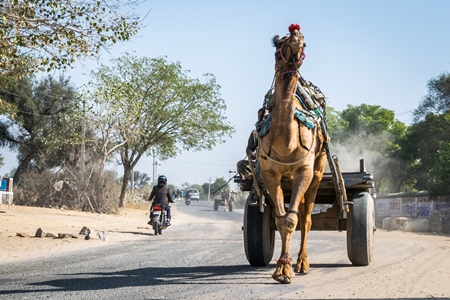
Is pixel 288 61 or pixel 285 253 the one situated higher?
pixel 288 61

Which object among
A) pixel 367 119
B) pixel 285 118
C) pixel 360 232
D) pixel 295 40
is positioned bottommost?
pixel 360 232

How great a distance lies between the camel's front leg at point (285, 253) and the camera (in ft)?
29.7

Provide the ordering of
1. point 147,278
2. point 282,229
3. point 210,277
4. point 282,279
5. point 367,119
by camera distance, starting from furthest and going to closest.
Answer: point 367,119 < point 210,277 < point 147,278 < point 282,229 < point 282,279

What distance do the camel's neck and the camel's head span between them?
6.3 inches

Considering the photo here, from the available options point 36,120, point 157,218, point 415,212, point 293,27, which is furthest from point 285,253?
point 36,120

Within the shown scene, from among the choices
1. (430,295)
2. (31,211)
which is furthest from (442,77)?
(430,295)

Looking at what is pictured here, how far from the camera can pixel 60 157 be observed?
46344mm

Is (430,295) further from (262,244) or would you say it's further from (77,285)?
(77,285)

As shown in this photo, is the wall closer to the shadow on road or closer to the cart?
the cart

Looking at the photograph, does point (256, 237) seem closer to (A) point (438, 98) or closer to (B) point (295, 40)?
(B) point (295, 40)

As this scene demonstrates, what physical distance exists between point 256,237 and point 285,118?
260 cm

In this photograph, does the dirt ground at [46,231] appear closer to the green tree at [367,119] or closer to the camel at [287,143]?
the camel at [287,143]

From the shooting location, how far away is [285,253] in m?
9.20

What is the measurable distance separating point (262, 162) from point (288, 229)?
41.4 inches
